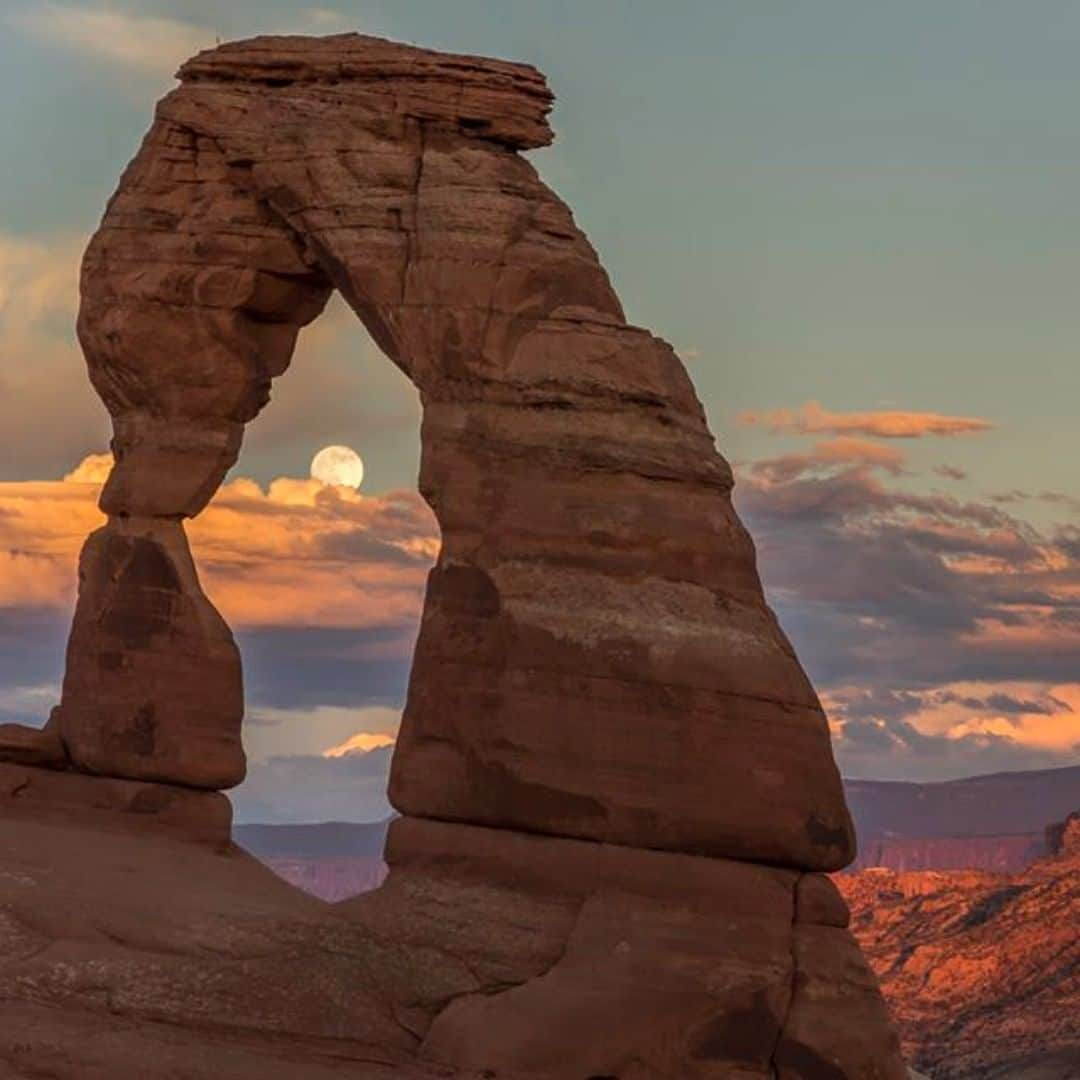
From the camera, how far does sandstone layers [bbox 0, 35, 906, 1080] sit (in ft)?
94.7

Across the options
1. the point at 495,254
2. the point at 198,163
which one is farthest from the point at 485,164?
the point at 198,163

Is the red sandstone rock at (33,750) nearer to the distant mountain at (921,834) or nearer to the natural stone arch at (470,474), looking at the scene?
the natural stone arch at (470,474)

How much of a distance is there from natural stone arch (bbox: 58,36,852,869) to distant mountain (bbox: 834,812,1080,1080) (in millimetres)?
38449

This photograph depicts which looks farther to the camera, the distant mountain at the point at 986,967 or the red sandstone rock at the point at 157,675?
the distant mountain at the point at 986,967

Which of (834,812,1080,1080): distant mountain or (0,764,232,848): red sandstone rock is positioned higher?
(834,812,1080,1080): distant mountain

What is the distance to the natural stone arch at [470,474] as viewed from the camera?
1164 inches

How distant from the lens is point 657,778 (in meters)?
29.3

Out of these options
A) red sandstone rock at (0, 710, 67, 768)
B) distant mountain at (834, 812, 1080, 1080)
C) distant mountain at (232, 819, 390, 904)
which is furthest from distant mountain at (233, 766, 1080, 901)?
red sandstone rock at (0, 710, 67, 768)

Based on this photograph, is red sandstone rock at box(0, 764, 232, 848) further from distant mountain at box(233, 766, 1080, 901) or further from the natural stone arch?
distant mountain at box(233, 766, 1080, 901)

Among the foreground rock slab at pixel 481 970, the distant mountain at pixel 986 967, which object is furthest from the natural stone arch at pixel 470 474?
the distant mountain at pixel 986 967

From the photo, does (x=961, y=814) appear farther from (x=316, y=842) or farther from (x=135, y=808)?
(x=135, y=808)

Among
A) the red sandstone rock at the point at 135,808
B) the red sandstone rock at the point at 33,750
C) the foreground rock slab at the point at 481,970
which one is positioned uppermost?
the red sandstone rock at the point at 33,750

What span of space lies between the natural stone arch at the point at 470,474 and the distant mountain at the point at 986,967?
126 ft

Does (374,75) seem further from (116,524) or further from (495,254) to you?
(116,524)
